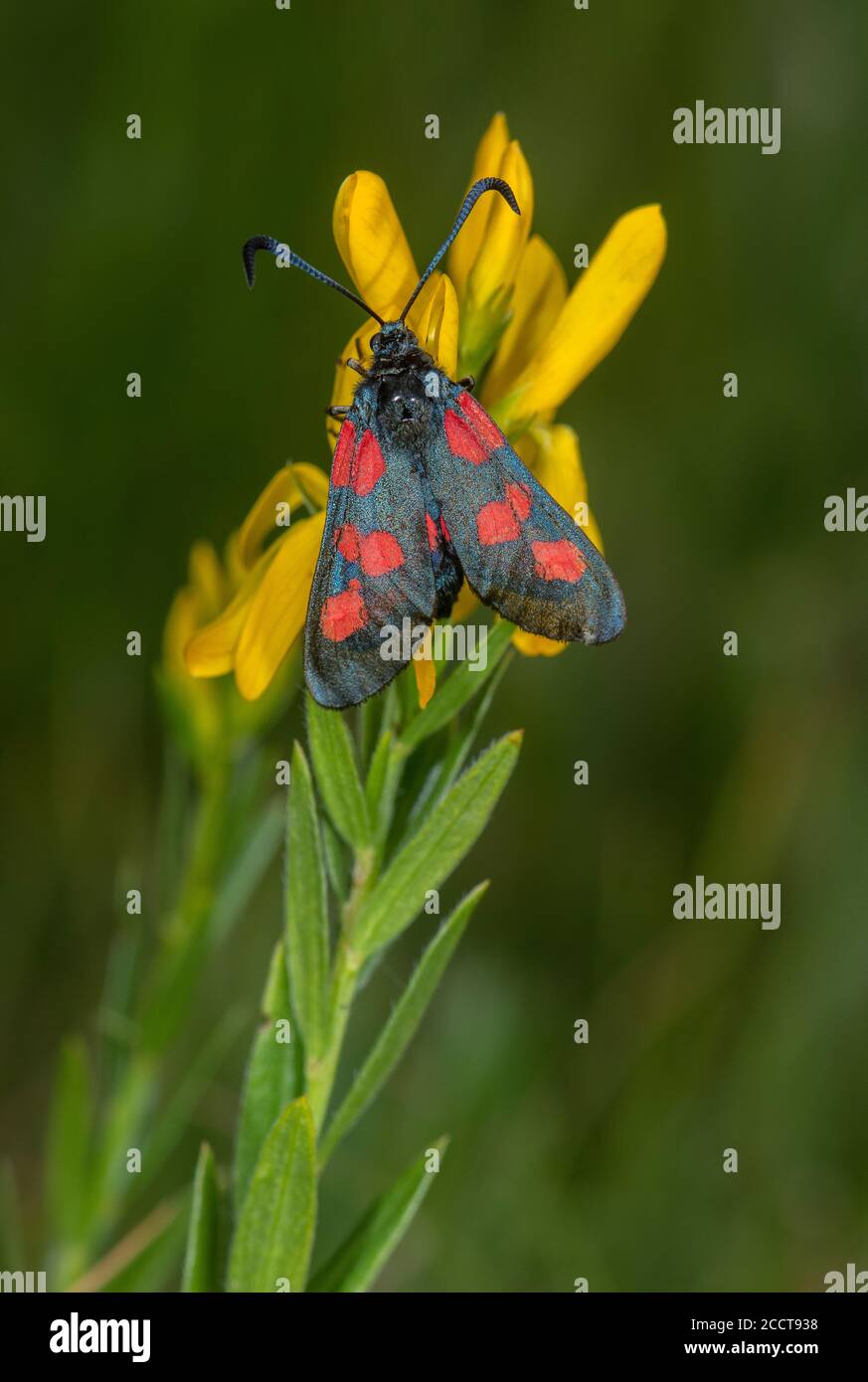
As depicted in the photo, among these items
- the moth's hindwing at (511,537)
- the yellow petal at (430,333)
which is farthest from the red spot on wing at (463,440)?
the yellow petal at (430,333)

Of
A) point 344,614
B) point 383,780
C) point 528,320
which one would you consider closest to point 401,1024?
point 383,780

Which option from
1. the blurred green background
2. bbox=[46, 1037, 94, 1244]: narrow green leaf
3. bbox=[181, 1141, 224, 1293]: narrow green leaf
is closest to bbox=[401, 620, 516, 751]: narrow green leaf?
bbox=[181, 1141, 224, 1293]: narrow green leaf

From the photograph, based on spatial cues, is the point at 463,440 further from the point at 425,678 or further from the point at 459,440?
the point at 425,678

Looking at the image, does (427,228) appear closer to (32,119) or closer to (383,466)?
(32,119)

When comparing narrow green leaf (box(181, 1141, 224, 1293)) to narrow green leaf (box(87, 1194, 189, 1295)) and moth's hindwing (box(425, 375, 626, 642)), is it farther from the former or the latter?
moth's hindwing (box(425, 375, 626, 642))

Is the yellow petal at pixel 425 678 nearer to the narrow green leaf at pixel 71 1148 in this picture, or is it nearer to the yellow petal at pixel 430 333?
the yellow petal at pixel 430 333

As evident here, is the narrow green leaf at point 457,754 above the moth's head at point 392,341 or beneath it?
beneath
